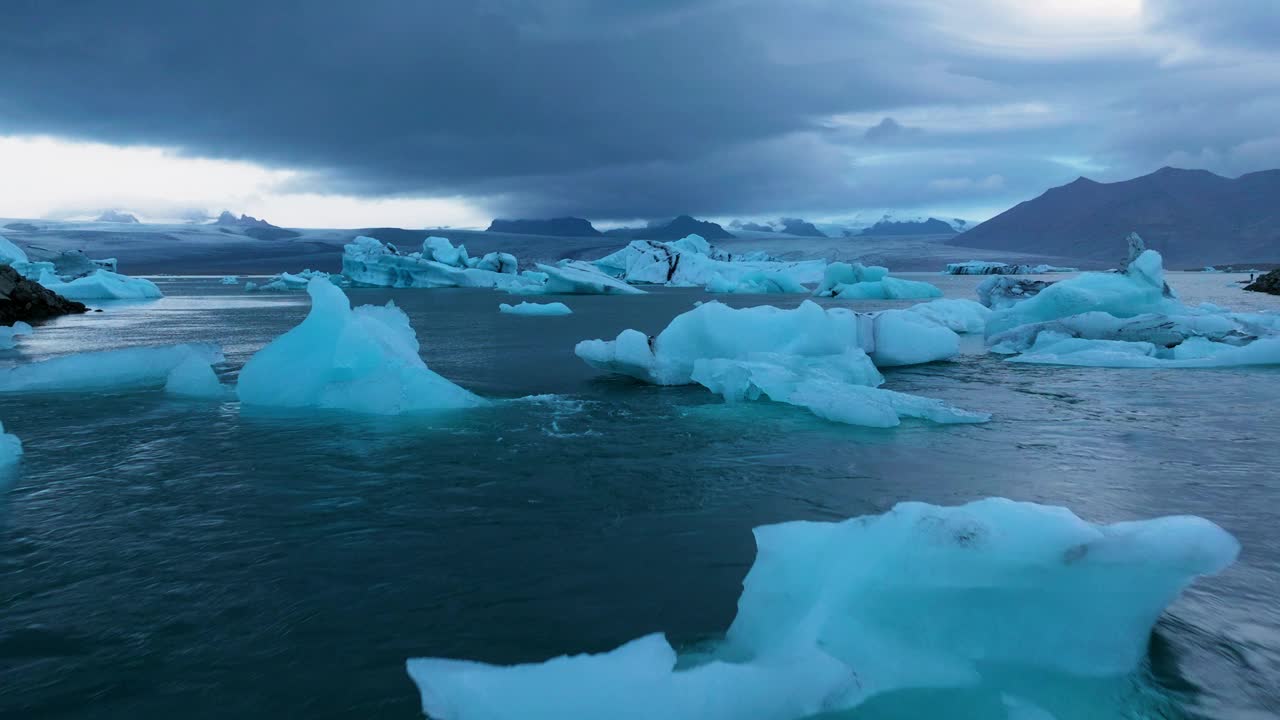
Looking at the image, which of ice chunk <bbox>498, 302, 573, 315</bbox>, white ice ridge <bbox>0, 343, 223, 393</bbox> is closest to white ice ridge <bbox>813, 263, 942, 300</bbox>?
ice chunk <bbox>498, 302, 573, 315</bbox>

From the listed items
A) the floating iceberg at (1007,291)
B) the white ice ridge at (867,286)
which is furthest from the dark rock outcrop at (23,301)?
the white ice ridge at (867,286)

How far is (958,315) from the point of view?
15383 mm

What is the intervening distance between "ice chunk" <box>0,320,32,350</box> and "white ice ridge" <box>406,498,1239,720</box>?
14.6m

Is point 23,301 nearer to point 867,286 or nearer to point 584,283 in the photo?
point 584,283

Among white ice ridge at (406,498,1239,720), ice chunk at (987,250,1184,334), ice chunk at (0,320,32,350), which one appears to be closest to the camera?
white ice ridge at (406,498,1239,720)

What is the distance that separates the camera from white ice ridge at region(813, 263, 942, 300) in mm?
27062

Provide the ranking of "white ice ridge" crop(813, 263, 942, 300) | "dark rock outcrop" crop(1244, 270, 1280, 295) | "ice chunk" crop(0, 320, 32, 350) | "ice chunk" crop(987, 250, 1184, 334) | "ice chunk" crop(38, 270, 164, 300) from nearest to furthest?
"ice chunk" crop(987, 250, 1184, 334) → "ice chunk" crop(0, 320, 32, 350) → "white ice ridge" crop(813, 263, 942, 300) → "dark rock outcrop" crop(1244, 270, 1280, 295) → "ice chunk" crop(38, 270, 164, 300)

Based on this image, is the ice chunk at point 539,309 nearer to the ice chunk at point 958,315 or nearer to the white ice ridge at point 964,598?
the ice chunk at point 958,315

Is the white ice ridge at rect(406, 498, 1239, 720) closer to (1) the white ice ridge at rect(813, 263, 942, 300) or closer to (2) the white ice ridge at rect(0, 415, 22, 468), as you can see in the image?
(2) the white ice ridge at rect(0, 415, 22, 468)

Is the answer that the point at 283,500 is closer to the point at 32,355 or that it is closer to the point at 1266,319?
the point at 32,355

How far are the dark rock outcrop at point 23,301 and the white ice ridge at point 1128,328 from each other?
69.4ft

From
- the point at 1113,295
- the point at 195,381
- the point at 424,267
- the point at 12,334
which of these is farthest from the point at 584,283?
the point at 195,381

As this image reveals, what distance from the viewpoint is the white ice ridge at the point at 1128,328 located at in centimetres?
1021

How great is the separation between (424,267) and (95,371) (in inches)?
1201
